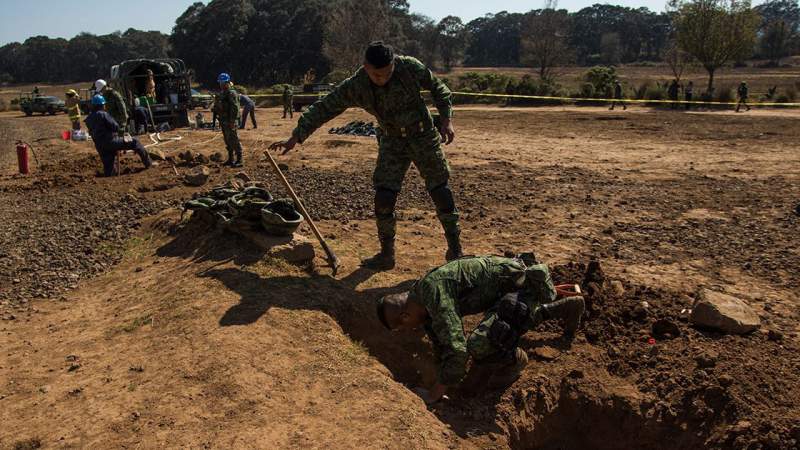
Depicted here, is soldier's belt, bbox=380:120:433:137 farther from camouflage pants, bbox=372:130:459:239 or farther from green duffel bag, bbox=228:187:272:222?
green duffel bag, bbox=228:187:272:222

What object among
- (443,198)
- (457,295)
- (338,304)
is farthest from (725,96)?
(457,295)

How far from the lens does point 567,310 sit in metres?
4.40

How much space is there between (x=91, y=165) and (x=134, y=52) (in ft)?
272

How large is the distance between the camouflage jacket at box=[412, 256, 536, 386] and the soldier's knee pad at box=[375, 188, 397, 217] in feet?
4.20

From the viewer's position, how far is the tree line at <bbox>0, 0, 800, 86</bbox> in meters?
26.7

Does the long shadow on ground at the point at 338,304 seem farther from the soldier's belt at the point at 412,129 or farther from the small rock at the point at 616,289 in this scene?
the small rock at the point at 616,289

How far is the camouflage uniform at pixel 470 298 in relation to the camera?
12.2ft

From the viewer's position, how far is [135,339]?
4.31m

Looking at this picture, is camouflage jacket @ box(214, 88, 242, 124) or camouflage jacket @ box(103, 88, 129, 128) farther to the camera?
camouflage jacket @ box(103, 88, 129, 128)

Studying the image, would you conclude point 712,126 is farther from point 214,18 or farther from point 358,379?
point 214,18

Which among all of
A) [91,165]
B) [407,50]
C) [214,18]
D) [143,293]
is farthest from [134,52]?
[143,293]

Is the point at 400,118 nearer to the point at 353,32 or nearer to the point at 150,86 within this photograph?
the point at 150,86

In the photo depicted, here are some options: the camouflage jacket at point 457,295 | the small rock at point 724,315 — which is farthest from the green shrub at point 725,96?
the camouflage jacket at point 457,295

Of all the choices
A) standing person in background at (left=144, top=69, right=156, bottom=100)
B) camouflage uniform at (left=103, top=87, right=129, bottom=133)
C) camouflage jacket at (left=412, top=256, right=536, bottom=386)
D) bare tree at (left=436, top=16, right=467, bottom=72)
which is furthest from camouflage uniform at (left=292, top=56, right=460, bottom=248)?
bare tree at (left=436, top=16, right=467, bottom=72)
